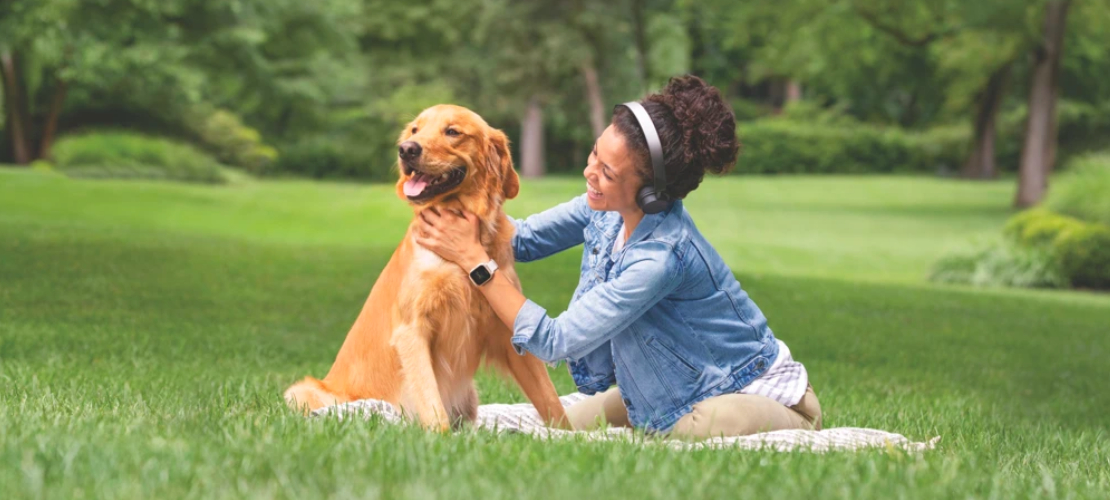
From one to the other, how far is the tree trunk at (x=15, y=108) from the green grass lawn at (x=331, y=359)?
7811mm

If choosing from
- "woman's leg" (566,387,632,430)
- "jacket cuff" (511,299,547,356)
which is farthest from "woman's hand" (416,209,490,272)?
"woman's leg" (566,387,632,430)

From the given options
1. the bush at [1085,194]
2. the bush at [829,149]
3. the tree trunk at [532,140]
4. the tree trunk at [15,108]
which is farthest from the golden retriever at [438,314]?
the bush at [829,149]

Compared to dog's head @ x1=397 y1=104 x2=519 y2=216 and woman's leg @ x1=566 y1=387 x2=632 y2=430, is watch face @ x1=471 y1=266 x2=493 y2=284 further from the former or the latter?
woman's leg @ x1=566 y1=387 x2=632 y2=430

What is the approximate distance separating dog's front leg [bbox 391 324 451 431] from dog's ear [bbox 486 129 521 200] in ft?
2.26

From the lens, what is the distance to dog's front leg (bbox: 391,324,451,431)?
13.3ft

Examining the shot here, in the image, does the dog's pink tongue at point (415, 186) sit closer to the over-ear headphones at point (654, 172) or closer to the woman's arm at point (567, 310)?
the woman's arm at point (567, 310)

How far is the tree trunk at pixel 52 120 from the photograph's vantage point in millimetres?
29688

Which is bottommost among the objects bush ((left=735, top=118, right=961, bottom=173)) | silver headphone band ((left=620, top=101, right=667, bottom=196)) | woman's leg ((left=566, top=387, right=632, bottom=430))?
bush ((left=735, top=118, right=961, bottom=173))

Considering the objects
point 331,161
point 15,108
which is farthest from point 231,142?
point 15,108

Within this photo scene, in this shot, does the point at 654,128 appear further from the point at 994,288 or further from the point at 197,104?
the point at 197,104

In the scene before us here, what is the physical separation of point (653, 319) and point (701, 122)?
2.70ft

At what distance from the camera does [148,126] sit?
31734mm

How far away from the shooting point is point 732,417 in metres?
4.32

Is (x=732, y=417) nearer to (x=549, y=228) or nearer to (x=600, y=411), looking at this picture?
(x=600, y=411)
